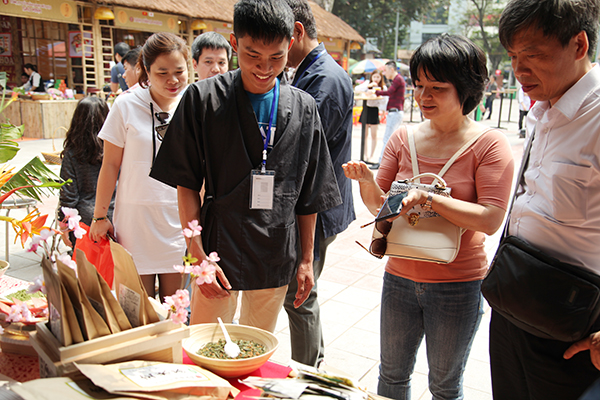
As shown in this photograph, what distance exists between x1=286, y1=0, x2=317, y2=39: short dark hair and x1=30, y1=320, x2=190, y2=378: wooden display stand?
1.57 m

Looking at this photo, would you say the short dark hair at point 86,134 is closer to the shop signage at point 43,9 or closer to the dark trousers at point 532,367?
the dark trousers at point 532,367

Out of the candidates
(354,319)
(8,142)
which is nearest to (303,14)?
(8,142)

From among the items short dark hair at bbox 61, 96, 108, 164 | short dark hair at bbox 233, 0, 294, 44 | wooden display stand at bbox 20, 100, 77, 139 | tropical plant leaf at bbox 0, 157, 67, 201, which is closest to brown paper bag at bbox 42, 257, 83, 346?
tropical plant leaf at bbox 0, 157, 67, 201

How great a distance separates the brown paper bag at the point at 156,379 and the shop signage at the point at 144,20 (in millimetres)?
12753

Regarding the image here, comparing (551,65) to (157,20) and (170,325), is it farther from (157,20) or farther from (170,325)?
(157,20)

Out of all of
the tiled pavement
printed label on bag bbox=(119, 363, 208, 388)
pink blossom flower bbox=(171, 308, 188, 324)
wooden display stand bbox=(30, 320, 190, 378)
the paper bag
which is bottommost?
the tiled pavement

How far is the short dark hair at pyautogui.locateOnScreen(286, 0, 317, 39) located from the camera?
88.9 inches

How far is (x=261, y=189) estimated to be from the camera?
1646 mm

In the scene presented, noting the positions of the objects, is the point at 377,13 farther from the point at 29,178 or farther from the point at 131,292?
the point at 131,292

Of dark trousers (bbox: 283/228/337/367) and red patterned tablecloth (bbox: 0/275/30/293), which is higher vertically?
red patterned tablecloth (bbox: 0/275/30/293)

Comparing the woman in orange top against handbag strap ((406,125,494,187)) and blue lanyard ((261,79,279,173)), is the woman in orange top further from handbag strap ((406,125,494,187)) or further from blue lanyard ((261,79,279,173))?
blue lanyard ((261,79,279,173))

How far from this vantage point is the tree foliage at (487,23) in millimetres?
40688

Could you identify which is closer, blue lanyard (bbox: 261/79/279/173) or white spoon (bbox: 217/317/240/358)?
white spoon (bbox: 217/317/240/358)

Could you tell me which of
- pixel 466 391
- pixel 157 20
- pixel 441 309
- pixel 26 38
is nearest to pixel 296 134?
pixel 441 309
